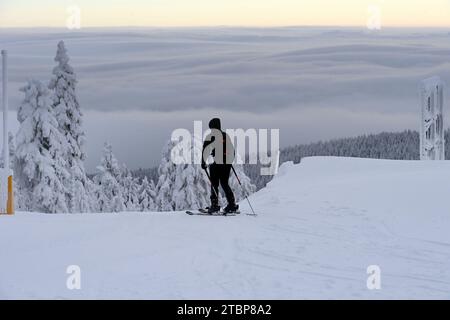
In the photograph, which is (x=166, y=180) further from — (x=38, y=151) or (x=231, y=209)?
(x=231, y=209)

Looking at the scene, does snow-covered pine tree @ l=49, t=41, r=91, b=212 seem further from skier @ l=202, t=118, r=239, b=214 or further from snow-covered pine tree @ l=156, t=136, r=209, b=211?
skier @ l=202, t=118, r=239, b=214

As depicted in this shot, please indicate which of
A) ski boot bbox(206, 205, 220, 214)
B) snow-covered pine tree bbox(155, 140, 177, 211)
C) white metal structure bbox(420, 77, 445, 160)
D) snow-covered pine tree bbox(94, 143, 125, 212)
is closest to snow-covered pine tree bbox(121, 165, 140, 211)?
snow-covered pine tree bbox(94, 143, 125, 212)

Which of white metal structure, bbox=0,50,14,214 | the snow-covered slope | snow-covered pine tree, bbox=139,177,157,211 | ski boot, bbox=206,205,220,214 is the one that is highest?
white metal structure, bbox=0,50,14,214

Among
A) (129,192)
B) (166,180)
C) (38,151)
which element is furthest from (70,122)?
(129,192)

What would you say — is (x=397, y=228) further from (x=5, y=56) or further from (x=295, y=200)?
(x=5, y=56)

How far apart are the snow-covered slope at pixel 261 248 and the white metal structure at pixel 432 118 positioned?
11995 millimetres

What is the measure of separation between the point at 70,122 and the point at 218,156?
26.6 m

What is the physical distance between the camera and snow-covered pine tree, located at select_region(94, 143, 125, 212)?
5197 cm

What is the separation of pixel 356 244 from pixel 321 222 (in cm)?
208

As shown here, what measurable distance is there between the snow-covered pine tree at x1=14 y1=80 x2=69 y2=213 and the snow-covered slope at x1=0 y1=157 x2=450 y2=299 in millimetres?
21516

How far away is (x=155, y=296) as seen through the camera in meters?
9.61

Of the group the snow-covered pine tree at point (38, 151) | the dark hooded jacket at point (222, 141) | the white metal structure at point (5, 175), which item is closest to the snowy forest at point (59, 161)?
the snow-covered pine tree at point (38, 151)

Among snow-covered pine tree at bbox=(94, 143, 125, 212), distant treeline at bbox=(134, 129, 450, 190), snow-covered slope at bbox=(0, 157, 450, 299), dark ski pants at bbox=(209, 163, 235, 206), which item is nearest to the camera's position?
snow-covered slope at bbox=(0, 157, 450, 299)

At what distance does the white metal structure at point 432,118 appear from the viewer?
100.0 feet
